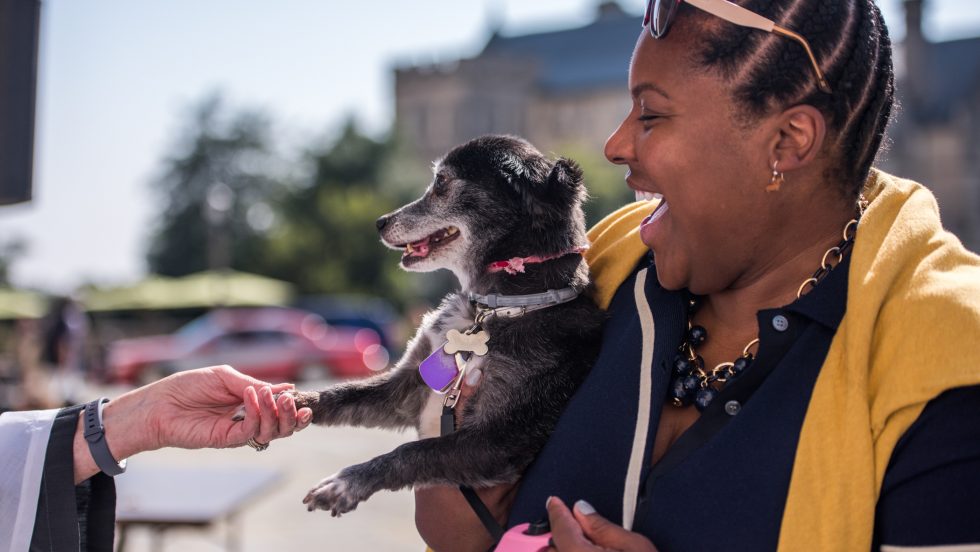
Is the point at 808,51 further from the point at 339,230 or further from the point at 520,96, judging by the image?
the point at 520,96

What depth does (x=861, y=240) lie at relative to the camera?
5.77 ft

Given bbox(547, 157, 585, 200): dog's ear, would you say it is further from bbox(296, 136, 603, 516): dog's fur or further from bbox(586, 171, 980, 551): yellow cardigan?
bbox(586, 171, 980, 551): yellow cardigan

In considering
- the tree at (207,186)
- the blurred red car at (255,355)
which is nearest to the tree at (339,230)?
the tree at (207,186)

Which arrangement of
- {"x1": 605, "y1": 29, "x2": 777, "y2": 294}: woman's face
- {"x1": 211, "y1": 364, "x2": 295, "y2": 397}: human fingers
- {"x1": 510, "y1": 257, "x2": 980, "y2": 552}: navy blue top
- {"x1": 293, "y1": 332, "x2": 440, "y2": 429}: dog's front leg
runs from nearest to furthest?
{"x1": 510, "y1": 257, "x2": 980, "y2": 552}: navy blue top, {"x1": 605, "y1": 29, "x2": 777, "y2": 294}: woman's face, {"x1": 211, "y1": 364, "x2": 295, "y2": 397}: human fingers, {"x1": 293, "y1": 332, "x2": 440, "y2": 429}: dog's front leg

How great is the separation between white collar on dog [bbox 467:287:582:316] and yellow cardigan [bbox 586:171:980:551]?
903 mm

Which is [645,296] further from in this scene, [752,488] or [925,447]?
[925,447]

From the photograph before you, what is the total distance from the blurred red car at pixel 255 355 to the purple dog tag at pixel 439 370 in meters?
20.8

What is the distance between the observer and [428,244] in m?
3.09

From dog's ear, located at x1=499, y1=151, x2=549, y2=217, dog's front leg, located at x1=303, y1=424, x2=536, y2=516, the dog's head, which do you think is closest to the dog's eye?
the dog's head

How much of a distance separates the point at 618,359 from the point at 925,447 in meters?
0.66

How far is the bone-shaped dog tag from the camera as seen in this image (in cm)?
245

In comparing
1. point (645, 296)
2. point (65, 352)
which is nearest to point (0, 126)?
point (645, 296)

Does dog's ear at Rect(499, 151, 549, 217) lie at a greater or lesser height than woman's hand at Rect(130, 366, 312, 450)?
greater

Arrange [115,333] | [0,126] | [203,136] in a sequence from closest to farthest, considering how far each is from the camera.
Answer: [0,126] → [115,333] → [203,136]
